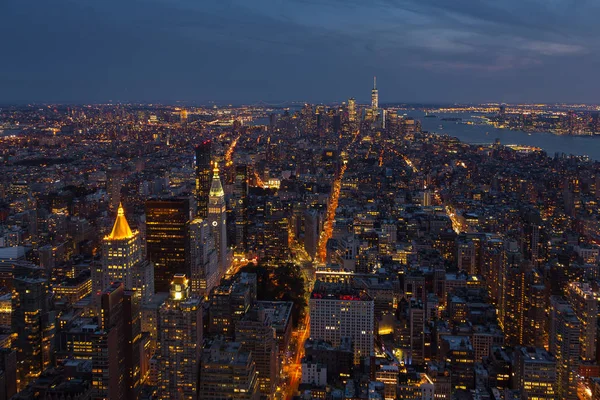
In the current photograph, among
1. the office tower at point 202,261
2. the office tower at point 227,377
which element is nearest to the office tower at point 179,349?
the office tower at point 227,377

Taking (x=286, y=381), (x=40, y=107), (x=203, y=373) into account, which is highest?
(x=40, y=107)

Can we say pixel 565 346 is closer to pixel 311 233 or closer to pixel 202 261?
pixel 202 261

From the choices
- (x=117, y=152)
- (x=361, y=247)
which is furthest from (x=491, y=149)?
(x=361, y=247)

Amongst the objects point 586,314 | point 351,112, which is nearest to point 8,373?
point 586,314

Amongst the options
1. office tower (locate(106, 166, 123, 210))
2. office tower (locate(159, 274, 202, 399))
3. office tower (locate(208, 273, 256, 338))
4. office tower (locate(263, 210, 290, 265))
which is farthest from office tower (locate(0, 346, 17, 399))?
office tower (locate(106, 166, 123, 210))

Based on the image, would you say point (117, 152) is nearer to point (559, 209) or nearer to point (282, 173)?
point (282, 173)

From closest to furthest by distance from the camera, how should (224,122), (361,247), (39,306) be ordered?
(39,306) → (361,247) → (224,122)
